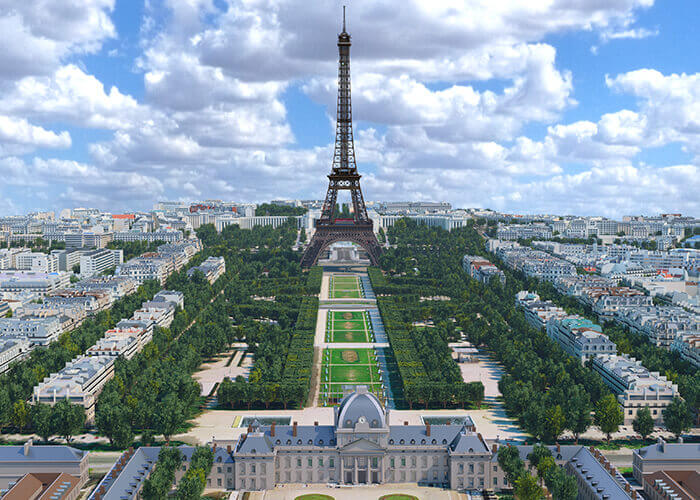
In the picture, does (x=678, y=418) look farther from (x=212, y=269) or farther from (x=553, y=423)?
(x=212, y=269)

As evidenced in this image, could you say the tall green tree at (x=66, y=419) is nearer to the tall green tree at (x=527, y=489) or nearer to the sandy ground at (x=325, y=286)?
the tall green tree at (x=527, y=489)

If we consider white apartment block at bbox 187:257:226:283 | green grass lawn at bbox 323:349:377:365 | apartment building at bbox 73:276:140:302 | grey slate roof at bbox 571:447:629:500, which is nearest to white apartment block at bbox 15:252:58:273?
apartment building at bbox 73:276:140:302

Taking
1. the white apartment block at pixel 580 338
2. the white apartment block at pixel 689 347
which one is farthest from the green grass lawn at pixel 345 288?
the white apartment block at pixel 689 347

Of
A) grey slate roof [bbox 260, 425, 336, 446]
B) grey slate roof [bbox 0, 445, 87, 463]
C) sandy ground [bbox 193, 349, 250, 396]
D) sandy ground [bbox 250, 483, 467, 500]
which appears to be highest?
grey slate roof [bbox 260, 425, 336, 446]

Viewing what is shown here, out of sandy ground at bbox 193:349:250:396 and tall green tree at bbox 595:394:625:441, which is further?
sandy ground at bbox 193:349:250:396

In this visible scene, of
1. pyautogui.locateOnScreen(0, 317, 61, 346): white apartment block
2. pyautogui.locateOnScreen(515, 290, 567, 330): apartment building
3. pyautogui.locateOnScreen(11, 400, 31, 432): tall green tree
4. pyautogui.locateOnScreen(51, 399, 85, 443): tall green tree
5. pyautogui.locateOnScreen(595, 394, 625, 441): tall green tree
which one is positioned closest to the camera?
pyautogui.locateOnScreen(51, 399, 85, 443): tall green tree

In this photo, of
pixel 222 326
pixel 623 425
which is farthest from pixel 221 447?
pixel 222 326

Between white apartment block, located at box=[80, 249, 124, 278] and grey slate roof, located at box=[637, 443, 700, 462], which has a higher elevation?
white apartment block, located at box=[80, 249, 124, 278]

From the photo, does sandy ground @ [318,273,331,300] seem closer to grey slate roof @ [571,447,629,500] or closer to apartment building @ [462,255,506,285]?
apartment building @ [462,255,506,285]

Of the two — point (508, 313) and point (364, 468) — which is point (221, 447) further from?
point (508, 313)
